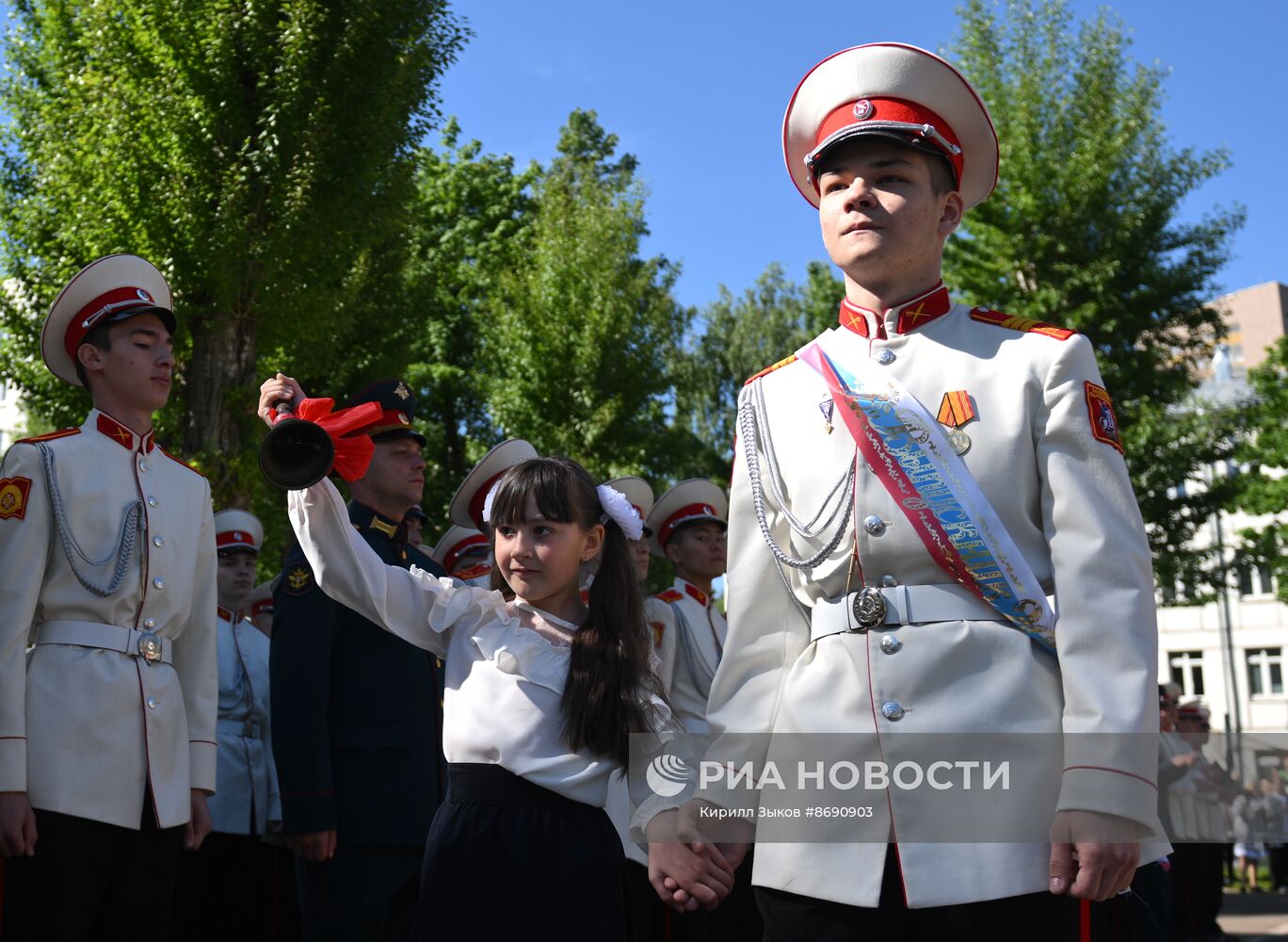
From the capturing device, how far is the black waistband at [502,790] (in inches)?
144

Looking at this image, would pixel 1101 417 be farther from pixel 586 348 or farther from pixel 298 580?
pixel 586 348

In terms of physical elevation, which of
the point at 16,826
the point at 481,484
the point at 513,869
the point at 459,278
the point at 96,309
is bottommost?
the point at 513,869

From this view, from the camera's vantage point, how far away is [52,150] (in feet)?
41.6

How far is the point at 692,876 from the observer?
2.58 m

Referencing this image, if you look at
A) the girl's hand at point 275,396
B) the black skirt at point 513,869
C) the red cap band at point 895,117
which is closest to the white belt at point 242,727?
the black skirt at point 513,869

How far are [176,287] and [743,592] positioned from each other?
10.6 m

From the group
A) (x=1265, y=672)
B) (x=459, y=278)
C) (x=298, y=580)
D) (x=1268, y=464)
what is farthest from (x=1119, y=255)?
(x=1265, y=672)

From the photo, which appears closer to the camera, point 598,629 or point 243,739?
point 598,629

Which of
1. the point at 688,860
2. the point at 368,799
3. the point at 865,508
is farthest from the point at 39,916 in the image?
the point at 865,508

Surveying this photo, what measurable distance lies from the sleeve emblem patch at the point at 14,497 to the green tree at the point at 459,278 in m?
18.6

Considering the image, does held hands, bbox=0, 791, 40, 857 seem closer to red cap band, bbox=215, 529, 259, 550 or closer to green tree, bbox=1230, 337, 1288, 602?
red cap band, bbox=215, 529, 259, 550

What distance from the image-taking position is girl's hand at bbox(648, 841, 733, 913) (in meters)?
2.54

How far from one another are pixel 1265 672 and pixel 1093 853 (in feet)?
196

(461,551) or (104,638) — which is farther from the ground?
(461,551)
